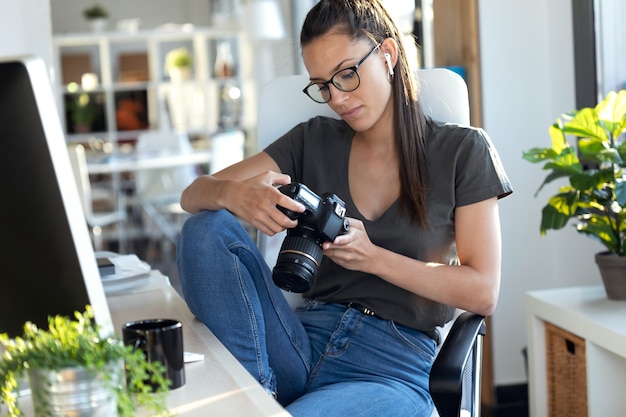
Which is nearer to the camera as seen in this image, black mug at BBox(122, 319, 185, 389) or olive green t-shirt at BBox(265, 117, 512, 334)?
black mug at BBox(122, 319, 185, 389)

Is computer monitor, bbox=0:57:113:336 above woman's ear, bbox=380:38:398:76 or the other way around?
the other way around

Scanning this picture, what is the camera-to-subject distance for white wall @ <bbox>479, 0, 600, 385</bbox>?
266 cm

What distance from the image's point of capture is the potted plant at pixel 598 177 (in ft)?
6.66

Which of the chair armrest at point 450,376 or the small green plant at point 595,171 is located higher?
the small green plant at point 595,171

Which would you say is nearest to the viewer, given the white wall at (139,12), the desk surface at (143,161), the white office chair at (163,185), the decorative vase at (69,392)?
the decorative vase at (69,392)

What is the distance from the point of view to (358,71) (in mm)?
1661

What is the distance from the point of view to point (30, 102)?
0.93m

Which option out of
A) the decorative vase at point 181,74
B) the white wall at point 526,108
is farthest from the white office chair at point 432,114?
the decorative vase at point 181,74

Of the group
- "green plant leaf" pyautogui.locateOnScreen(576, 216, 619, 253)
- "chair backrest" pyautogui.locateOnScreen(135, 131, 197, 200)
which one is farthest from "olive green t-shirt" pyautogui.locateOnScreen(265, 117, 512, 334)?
"chair backrest" pyautogui.locateOnScreen(135, 131, 197, 200)

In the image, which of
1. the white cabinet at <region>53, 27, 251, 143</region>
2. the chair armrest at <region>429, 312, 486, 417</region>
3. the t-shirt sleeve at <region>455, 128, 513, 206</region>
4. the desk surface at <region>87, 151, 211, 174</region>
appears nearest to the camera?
the chair armrest at <region>429, 312, 486, 417</region>

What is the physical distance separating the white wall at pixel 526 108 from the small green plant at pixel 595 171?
532mm

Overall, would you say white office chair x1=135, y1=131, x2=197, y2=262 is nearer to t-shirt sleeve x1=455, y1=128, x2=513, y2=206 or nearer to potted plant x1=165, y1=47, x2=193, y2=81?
potted plant x1=165, y1=47, x2=193, y2=81

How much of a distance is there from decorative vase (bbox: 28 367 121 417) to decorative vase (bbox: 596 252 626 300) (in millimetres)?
1531

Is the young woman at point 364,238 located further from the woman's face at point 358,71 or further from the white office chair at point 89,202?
the white office chair at point 89,202
